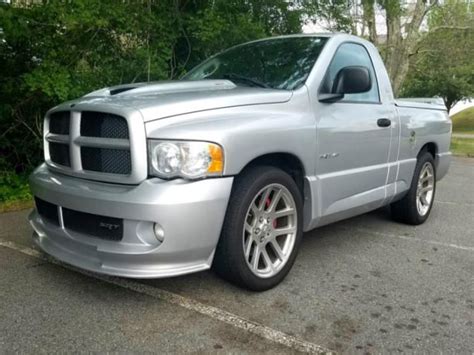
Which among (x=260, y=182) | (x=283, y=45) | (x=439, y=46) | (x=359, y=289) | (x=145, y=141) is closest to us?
(x=145, y=141)

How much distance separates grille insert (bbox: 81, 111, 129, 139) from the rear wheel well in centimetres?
85

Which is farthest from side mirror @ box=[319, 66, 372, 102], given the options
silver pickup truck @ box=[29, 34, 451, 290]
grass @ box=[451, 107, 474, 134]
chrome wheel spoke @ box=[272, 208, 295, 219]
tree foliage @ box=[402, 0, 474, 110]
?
grass @ box=[451, 107, 474, 134]

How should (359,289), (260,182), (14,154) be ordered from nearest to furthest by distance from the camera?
(260,182) → (359,289) → (14,154)

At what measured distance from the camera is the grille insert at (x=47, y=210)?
10.8 feet

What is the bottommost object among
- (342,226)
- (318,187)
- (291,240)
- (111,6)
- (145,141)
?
(342,226)

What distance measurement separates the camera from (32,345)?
2656 millimetres

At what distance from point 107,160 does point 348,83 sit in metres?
1.90

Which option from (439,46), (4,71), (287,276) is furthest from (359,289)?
Answer: (439,46)

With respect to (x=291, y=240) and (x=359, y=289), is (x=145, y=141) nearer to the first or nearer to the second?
(x=291, y=240)

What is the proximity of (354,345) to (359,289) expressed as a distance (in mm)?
824

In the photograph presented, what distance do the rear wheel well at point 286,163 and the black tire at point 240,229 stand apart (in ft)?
0.20

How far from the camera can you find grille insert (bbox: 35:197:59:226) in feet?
10.8

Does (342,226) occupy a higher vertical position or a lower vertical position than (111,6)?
lower

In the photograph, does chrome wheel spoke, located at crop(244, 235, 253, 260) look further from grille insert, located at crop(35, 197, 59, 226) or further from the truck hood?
grille insert, located at crop(35, 197, 59, 226)
